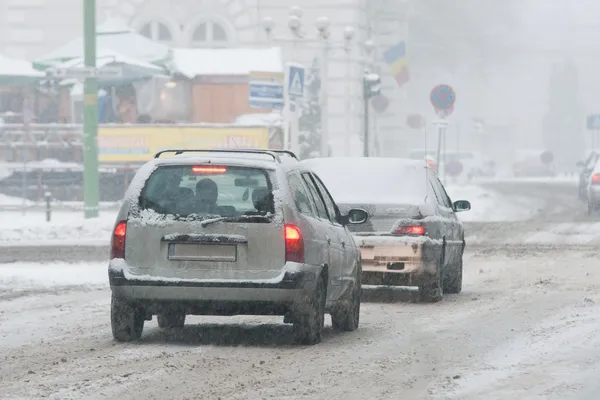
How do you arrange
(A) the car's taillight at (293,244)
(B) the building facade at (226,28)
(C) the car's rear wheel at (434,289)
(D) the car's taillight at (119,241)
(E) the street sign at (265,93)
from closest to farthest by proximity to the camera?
(A) the car's taillight at (293,244) → (D) the car's taillight at (119,241) → (C) the car's rear wheel at (434,289) → (E) the street sign at (265,93) → (B) the building facade at (226,28)

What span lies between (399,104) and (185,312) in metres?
70.4

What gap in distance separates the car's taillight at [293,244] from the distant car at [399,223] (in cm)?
417

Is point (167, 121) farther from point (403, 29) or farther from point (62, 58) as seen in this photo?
point (403, 29)

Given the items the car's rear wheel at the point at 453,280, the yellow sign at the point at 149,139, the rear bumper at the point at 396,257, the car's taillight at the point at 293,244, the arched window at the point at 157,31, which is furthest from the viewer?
the arched window at the point at 157,31

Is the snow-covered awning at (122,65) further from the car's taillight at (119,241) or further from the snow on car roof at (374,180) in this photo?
the car's taillight at (119,241)

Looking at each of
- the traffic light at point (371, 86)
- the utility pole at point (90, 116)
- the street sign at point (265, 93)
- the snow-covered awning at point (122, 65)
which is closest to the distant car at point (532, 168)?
the snow-covered awning at point (122, 65)

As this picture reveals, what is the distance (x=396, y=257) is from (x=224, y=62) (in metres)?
31.7

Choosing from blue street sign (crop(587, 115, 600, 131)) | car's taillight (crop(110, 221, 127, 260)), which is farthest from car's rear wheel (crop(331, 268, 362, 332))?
blue street sign (crop(587, 115, 600, 131))

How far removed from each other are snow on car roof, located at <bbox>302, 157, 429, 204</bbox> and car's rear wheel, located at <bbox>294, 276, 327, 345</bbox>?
415 centimetres

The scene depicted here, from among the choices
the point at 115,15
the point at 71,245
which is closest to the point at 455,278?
the point at 71,245

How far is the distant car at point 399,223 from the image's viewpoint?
51.8 feet

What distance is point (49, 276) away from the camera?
1953 cm

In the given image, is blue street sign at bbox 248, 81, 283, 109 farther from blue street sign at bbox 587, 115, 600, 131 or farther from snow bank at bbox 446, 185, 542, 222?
blue street sign at bbox 587, 115, 600, 131

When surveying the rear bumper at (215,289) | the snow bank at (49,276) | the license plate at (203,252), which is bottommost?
the snow bank at (49,276)
